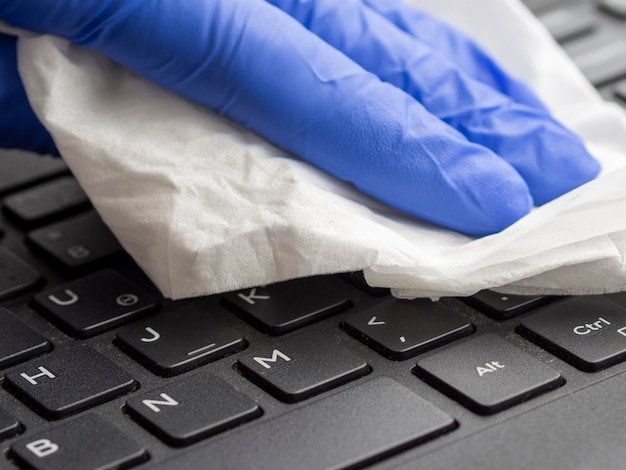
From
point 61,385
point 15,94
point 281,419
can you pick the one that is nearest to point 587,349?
point 281,419

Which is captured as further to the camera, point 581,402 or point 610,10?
point 610,10

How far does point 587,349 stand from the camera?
1.78ft

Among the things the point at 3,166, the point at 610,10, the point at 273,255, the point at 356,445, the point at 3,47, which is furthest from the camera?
the point at 610,10

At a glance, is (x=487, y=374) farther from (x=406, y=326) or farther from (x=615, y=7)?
(x=615, y=7)

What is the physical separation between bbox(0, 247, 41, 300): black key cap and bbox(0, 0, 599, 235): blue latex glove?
0.45 ft

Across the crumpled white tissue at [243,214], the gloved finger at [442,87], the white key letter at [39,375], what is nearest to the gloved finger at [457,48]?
the gloved finger at [442,87]

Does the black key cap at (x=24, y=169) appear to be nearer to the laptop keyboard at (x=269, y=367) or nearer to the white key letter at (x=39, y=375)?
the laptop keyboard at (x=269, y=367)

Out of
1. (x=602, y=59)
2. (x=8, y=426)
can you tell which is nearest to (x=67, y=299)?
(x=8, y=426)

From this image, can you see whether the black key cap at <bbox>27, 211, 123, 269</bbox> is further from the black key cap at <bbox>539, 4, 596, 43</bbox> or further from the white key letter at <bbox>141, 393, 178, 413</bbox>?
the black key cap at <bbox>539, 4, 596, 43</bbox>

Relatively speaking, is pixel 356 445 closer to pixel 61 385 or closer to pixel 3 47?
pixel 61 385

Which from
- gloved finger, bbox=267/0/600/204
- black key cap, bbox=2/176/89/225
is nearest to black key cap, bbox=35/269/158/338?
black key cap, bbox=2/176/89/225

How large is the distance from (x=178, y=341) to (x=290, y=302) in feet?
0.22

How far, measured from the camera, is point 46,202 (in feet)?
2.44

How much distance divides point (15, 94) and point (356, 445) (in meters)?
0.37
